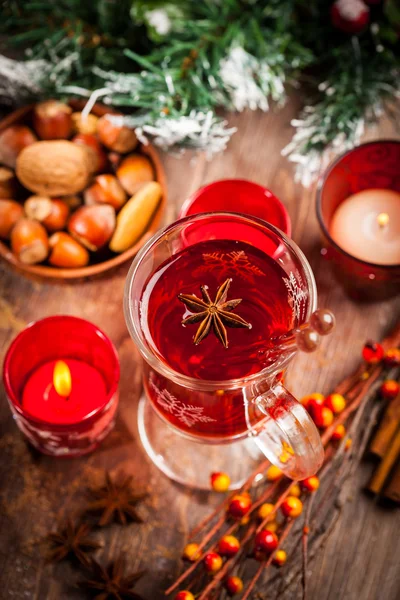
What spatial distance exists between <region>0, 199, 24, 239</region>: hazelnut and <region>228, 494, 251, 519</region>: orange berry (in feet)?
1.68

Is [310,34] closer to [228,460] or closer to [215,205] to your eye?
[215,205]

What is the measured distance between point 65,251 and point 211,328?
343mm

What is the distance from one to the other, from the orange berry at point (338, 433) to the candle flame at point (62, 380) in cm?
37

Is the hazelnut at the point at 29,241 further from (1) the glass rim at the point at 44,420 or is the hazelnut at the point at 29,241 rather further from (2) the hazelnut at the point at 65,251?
(1) the glass rim at the point at 44,420

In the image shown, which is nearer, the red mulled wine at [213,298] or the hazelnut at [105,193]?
the red mulled wine at [213,298]

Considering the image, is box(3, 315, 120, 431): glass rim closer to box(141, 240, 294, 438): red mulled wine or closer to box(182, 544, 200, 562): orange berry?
box(141, 240, 294, 438): red mulled wine

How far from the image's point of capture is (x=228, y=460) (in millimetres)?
1015

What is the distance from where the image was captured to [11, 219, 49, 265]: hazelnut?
3.30ft

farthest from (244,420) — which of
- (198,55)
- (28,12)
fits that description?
(28,12)

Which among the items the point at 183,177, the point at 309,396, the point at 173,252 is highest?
the point at 173,252

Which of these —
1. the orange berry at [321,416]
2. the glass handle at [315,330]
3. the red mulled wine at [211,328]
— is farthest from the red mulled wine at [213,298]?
the orange berry at [321,416]

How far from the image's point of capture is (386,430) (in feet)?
3.29

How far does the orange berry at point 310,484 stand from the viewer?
3.06 ft

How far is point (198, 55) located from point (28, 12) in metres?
0.31
